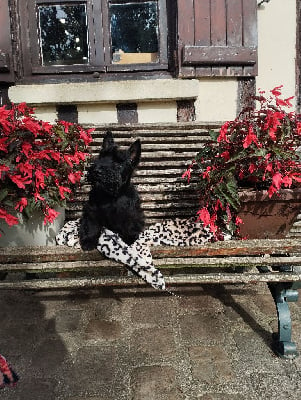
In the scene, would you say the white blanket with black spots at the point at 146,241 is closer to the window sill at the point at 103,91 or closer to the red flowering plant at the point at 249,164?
the red flowering plant at the point at 249,164

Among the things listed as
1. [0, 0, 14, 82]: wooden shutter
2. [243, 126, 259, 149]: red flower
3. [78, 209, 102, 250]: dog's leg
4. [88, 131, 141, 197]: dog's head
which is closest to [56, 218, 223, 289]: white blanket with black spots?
[78, 209, 102, 250]: dog's leg

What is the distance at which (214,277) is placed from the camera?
88.6 inches

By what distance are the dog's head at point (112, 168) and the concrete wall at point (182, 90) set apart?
217 centimetres

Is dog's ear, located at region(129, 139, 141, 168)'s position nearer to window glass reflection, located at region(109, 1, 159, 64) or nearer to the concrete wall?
the concrete wall

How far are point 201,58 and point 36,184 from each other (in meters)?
2.91

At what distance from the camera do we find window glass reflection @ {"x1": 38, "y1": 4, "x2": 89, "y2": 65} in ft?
14.5

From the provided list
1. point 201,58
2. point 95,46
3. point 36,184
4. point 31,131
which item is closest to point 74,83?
point 95,46

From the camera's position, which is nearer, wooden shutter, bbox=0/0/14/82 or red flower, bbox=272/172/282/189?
red flower, bbox=272/172/282/189

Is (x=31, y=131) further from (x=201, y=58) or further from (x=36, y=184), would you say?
(x=201, y=58)

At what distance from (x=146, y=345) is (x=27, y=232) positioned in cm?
122

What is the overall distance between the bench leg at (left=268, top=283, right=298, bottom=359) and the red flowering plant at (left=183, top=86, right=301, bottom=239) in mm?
524

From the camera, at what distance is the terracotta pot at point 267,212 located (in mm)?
2232

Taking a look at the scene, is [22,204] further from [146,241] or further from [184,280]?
[184,280]

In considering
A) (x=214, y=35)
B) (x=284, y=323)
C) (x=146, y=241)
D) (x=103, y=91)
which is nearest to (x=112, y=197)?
(x=146, y=241)
